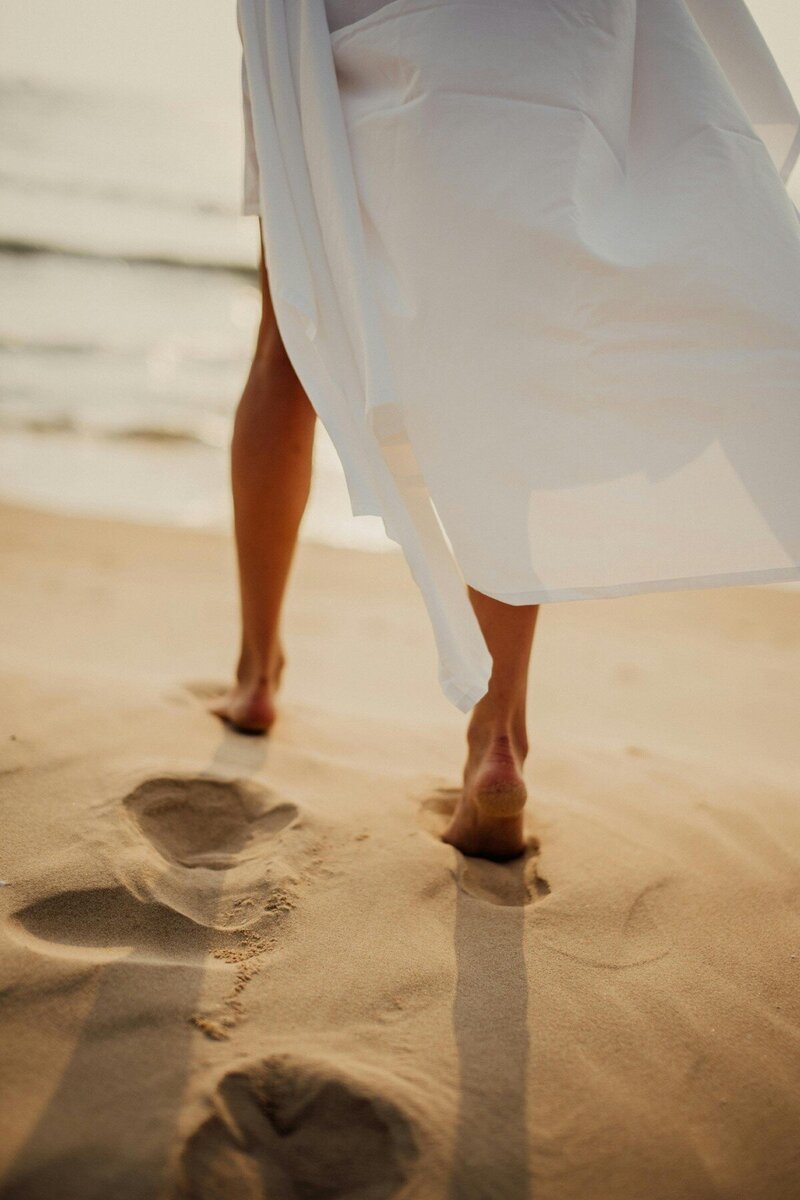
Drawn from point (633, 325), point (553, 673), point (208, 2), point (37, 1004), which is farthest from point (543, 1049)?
point (208, 2)

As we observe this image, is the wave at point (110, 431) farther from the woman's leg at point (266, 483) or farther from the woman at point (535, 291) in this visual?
the woman at point (535, 291)

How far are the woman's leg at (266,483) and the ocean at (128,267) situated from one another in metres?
0.87

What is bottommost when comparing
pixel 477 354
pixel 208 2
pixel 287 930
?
pixel 287 930

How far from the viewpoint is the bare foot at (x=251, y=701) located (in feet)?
6.02

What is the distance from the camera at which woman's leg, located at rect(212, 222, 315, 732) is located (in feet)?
5.48

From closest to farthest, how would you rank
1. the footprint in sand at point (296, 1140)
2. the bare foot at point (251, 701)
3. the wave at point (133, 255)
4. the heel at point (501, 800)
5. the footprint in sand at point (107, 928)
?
the footprint in sand at point (296, 1140) → the footprint in sand at point (107, 928) → the heel at point (501, 800) → the bare foot at point (251, 701) → the wave at point (133, 255)

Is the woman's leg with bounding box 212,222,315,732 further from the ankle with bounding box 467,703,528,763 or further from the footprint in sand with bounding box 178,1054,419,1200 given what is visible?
the footprint in sand with bounding box 178,1054,419,1200

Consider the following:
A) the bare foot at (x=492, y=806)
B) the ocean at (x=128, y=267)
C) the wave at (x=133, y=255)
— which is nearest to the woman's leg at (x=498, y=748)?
the bare foot at (x=492, y=806)

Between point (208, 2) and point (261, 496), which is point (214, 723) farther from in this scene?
point (208, 2)

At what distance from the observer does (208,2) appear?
2797mm

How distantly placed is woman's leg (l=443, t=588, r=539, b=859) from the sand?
0.14 ft

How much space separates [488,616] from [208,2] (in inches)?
96.9

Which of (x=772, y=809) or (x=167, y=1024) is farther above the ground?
(x=167, y=1024)

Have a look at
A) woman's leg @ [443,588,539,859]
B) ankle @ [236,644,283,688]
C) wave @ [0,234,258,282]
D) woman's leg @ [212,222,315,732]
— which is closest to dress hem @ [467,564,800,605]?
woman's leg @ [443,588,539,859]
